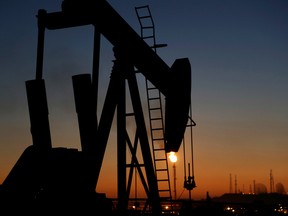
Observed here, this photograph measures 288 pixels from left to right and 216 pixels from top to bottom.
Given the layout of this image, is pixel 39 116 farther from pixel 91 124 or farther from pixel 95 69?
pixel 95 69

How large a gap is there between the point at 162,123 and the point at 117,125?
1978 millimetres

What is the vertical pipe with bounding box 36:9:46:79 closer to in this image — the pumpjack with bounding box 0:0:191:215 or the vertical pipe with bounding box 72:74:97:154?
the pumpjack with bounding box 0:0:191:215

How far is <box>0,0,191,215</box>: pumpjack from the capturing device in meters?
4.24

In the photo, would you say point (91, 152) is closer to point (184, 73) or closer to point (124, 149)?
point (124, 149)

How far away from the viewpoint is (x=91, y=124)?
5082 millimetres

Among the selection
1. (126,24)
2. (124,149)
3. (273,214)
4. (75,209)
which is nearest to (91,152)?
(75,209)

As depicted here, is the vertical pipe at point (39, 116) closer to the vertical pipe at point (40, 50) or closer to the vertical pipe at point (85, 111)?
the vertical pipe at point (40, 50)

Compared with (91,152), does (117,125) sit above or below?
above

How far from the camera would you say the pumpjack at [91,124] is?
167 inches

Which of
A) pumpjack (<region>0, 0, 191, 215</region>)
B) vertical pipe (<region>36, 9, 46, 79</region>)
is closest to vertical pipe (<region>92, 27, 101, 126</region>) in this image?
pumpjack (<region>0, 0, 191, 215</region>)

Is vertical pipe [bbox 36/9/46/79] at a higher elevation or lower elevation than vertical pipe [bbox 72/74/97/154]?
higher

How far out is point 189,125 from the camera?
8406mm

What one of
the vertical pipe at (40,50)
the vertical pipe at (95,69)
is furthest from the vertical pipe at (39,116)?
the vertical pipe at (95,69)

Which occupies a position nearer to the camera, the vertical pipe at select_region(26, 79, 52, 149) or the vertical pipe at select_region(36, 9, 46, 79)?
the vertical pipe at select_region(26, 79, 52, 149)
